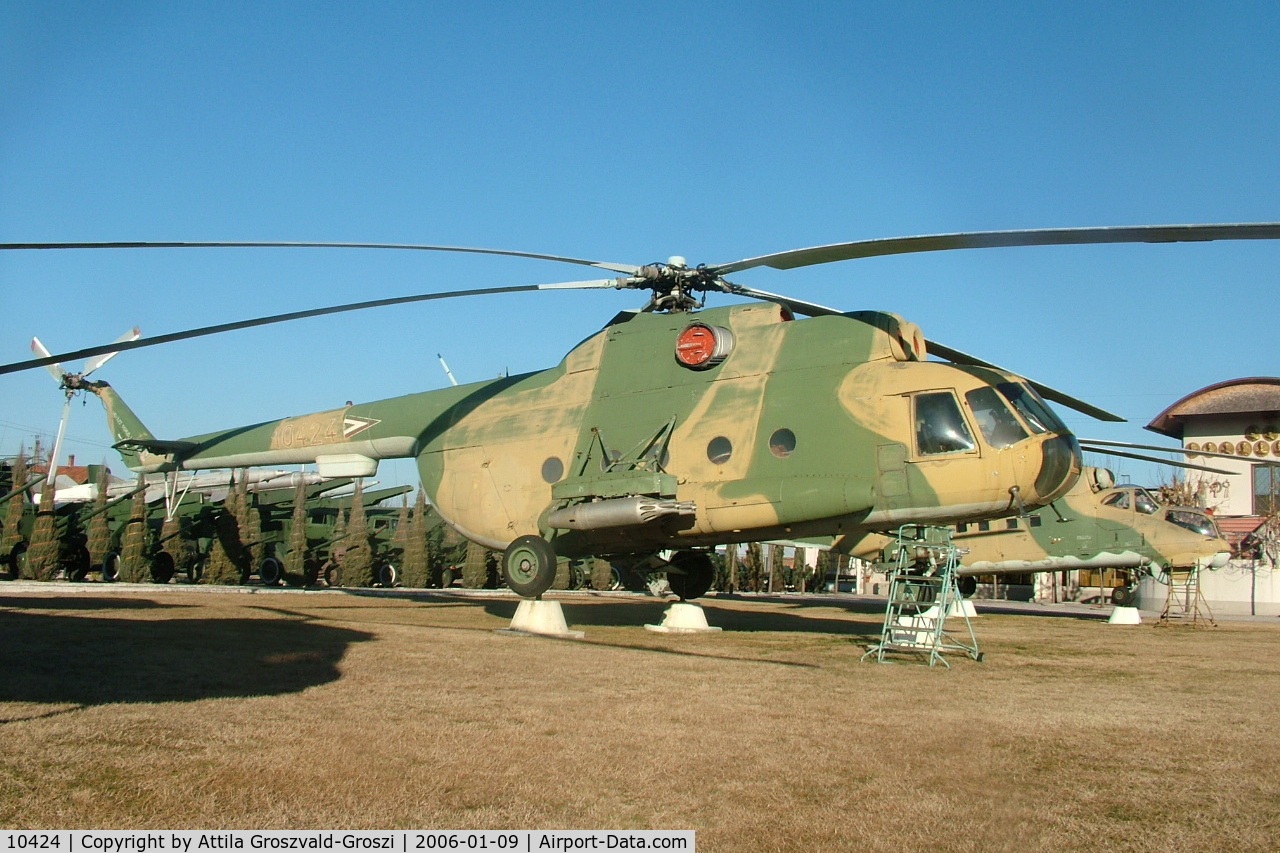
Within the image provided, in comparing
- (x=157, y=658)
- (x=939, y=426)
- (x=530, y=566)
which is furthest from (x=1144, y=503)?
(x=157, y=658)

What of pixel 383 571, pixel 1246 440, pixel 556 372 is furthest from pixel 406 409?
pixel 1246 440

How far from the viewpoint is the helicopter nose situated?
10.9m

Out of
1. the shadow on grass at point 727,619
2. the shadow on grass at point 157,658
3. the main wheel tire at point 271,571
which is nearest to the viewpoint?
the shadow on grass at point 157,658

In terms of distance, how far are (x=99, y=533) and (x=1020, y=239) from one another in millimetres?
26182

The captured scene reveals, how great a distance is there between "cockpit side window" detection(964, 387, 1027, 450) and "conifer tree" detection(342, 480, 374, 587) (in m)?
21.8

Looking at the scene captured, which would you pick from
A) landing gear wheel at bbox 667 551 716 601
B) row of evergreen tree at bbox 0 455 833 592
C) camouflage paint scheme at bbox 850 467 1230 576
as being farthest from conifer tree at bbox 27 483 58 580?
camouflage paint scheme at bbox 850 467 1230 576

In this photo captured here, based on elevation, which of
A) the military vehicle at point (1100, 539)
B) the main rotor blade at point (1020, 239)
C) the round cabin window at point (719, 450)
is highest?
the main rotor blade at point (1020, 239)

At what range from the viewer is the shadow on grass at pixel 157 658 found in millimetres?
6770

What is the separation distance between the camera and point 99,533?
27.5 metres

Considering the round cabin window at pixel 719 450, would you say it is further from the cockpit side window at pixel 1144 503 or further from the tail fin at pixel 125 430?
the cockpit side window at pixel 1144 503

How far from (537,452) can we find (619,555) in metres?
1.74

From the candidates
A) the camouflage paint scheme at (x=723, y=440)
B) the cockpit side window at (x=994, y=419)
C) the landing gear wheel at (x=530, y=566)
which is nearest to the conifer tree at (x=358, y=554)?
the camouflage paint scheme at (x=723, y=440)

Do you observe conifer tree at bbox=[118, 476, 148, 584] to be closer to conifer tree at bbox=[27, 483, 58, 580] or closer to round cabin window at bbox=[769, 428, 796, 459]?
conifer tree at bbox=[27, 483, 58, 580]

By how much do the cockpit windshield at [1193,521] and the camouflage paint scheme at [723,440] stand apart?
467 inches
